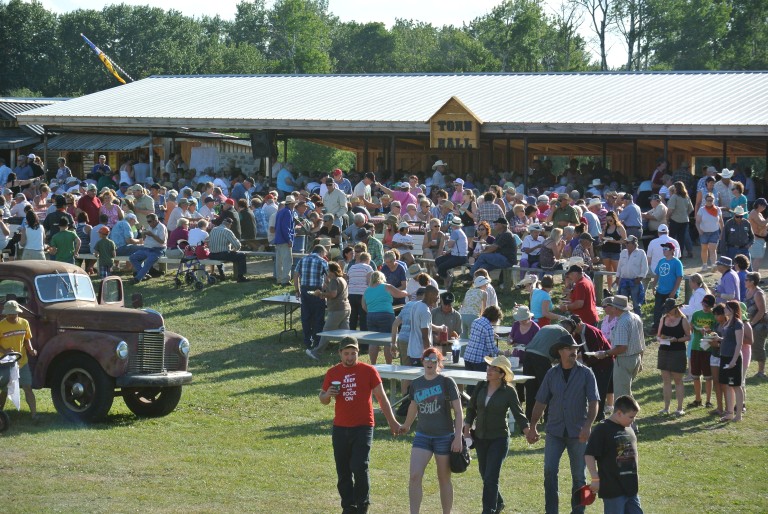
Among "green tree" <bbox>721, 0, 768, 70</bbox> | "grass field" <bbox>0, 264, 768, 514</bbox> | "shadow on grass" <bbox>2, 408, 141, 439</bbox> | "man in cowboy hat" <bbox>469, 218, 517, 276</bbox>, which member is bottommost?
"grass field" <bbox>0, 264, 768, 514</bbox>

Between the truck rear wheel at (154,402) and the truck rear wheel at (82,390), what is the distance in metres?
0.68

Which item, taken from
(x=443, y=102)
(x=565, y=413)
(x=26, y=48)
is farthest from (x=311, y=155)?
(x=565, y=413)

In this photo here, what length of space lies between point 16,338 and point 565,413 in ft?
21.5

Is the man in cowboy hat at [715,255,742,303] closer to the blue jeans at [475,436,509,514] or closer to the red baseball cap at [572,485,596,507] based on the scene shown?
the blue jeans at [475,436,509,514]

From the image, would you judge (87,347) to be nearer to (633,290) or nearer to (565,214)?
(633,290)

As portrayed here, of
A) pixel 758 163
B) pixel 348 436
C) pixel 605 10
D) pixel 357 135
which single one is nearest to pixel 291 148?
pixel 605 10

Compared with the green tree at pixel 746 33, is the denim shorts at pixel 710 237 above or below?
below

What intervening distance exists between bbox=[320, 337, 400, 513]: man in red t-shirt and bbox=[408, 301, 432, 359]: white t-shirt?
4160 mm

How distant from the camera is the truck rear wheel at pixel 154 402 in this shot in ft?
48.4

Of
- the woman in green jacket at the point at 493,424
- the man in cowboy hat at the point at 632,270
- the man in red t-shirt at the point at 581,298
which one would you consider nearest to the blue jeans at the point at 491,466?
the woman in green jacket at the point at 493,424

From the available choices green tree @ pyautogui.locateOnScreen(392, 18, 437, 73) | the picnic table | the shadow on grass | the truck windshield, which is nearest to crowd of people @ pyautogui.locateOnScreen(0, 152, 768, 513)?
the picnic table

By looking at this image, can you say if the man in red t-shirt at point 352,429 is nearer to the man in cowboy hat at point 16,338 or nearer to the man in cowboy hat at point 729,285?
the man in cowboy hat at point 16,338

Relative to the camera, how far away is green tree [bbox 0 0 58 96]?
82.6 meters

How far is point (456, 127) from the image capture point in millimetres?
27984
